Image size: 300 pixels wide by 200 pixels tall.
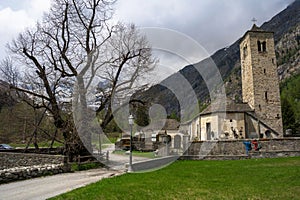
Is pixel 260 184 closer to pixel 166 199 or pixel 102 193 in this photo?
pixel 166 199

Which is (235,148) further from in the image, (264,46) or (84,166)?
(264,46)

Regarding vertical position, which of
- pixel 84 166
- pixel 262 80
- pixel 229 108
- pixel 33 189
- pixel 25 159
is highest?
pixel 262 80

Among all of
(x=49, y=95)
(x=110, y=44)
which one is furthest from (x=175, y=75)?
(x=49, y=95)

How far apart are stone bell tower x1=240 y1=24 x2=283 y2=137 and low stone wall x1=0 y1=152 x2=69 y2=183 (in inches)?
1039

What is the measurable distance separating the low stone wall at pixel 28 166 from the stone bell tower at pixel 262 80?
86.5ft

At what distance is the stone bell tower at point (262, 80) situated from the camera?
35688mm

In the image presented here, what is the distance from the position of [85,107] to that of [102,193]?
9.43m

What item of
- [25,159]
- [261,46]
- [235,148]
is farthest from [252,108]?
[25,159]

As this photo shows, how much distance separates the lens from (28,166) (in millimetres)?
15547

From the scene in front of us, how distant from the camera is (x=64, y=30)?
1953 centimetres

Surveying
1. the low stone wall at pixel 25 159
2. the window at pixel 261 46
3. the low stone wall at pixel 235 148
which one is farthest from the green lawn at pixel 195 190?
the window at pixel 261 46

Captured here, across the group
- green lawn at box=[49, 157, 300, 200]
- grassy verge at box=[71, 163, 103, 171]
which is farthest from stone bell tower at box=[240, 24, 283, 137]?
green lawn at box=[49, 157, 300, 200]

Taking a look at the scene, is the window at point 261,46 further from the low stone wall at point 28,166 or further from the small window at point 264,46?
the low stone wall at point 28,166

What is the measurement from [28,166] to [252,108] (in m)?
29.3
